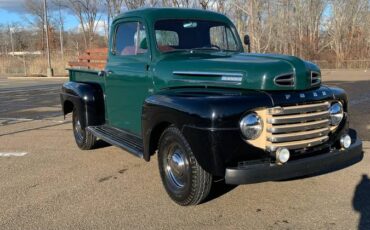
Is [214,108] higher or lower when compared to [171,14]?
lower

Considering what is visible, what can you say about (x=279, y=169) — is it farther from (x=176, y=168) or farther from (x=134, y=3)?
(x=134, y=3)

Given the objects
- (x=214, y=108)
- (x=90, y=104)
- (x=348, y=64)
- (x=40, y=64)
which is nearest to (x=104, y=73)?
(x=90, y=104)

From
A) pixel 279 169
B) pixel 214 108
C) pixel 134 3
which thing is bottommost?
pixel 279 169

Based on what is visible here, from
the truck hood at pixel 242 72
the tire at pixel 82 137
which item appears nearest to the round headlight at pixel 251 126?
the truck hood at pixel 242 72

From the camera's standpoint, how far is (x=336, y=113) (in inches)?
194

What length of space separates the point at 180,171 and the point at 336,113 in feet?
5.92

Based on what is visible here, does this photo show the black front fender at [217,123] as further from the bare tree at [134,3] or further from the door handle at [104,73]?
the bare tree at [134,3]

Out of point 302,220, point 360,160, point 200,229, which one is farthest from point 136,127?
point 360,160

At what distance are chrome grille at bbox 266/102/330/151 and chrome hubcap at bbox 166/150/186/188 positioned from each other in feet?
3.10

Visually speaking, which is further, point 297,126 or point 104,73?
point 104,73

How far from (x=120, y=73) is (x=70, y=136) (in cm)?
308

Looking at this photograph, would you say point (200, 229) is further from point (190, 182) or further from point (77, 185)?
point (77, 185)

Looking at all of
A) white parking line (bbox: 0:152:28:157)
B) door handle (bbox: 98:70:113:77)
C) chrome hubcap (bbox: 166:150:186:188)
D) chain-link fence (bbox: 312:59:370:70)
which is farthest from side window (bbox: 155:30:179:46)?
chain-link fence (bbox: 312:59:370:70)

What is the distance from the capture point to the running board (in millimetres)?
5508
